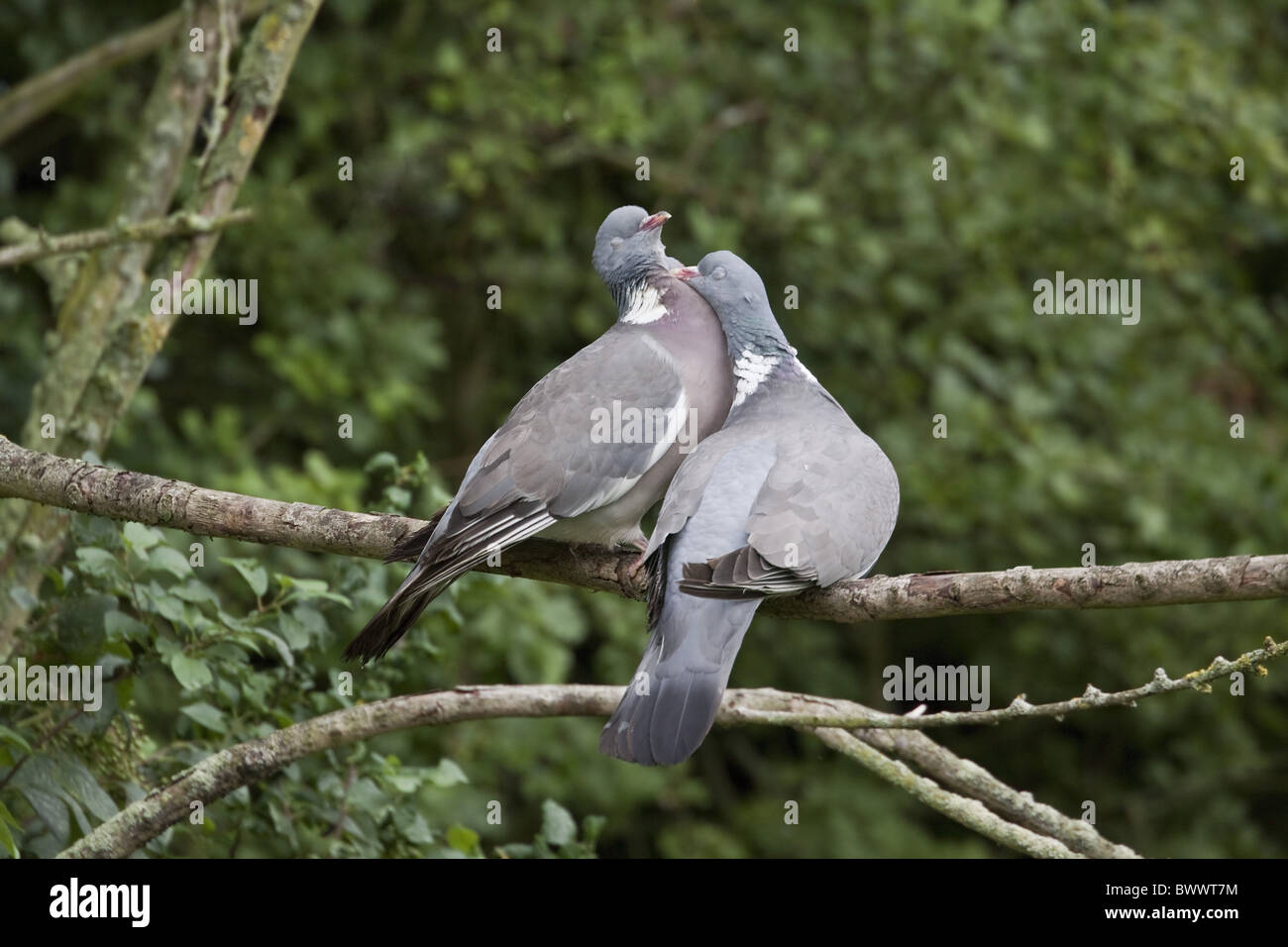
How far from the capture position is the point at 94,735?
3.02 m

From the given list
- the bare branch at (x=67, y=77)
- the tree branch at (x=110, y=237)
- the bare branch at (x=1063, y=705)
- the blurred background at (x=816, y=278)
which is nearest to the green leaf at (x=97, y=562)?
the tree branch at (x=110, y=237)

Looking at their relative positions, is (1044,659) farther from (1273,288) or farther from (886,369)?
(1273,288)

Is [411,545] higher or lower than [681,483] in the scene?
lower

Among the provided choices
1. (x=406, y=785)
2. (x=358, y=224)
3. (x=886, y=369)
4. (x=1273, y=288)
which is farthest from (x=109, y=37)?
(x=1273, y=288)

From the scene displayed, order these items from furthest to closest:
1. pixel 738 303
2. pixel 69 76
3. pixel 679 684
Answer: pixel 69 76, pixel 738 303, pixel 679 684

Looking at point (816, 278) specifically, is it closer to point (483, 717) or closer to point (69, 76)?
point (69, 76)

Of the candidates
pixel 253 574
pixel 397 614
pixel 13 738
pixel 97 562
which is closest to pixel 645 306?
pixel 397 614

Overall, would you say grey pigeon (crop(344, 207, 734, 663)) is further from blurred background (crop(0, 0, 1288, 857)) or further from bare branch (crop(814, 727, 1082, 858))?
blurred background (crop(0, 0, 1288, 857))

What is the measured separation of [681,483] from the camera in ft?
10.2

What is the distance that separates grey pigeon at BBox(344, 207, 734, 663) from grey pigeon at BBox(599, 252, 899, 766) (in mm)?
170

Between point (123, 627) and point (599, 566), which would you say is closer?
point (123, 627)

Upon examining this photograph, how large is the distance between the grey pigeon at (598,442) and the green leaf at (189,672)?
287 millimetres

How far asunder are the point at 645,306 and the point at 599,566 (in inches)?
31.2

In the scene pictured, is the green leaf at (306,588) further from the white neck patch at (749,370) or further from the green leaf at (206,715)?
the white neck patch at (749,370)
